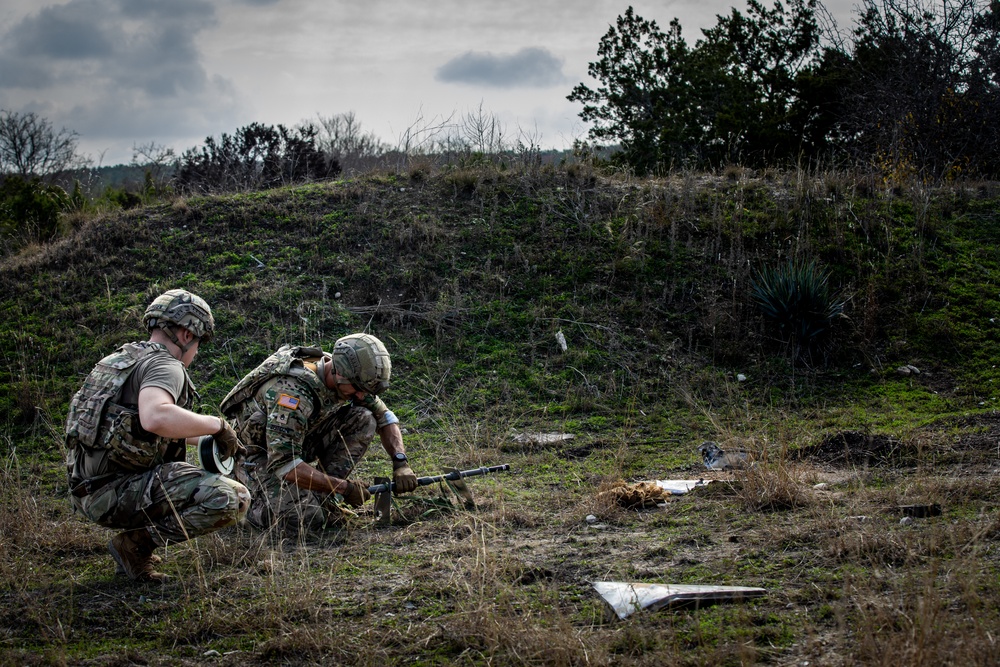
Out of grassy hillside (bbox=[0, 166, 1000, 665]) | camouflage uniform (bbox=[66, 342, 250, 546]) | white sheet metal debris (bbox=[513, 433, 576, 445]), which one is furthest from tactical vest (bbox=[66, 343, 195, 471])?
white sheet metal debris (bbox=[513, 433, 576, 445])

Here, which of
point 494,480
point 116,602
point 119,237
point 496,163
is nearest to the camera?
point 116,602

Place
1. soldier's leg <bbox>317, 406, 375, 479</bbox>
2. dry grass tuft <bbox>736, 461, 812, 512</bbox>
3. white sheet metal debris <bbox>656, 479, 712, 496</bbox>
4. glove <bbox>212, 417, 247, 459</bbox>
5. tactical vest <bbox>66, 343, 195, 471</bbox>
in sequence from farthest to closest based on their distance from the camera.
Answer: white sheet metal debris <bbox>656, 479, 712, 496</bbox> → soldier's leg <bbox>317, 406, 375, 479</bbox> → dry grass tuft <bbox>736, 461, 812, 512</bbox> → glove <bbox>212, 417, 247, 459</bbox> → tactical vest <bbox>66, 343, 195, 471</bbox>

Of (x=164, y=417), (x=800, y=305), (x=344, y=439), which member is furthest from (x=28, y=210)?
(x=800, y=305)

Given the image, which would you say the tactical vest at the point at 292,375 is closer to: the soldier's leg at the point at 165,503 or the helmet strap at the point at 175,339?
the helmet strap at the point at 175,339

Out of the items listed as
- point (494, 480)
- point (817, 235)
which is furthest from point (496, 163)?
point (494, 480)

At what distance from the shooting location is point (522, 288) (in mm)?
9594

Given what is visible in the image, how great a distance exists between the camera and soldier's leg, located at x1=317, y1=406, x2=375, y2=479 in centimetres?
525

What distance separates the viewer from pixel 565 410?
7.75m

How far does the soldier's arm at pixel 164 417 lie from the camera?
3766 millimetres

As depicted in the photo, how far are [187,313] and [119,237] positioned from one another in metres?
7.18

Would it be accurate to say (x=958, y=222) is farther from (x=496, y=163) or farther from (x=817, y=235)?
(x=496, y=163)

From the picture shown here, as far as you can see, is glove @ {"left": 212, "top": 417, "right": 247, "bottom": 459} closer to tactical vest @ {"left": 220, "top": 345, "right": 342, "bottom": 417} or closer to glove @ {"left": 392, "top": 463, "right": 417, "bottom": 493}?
tactical vest @ {"left": 220, "top": 345, "right": 342, "bottom": 417}

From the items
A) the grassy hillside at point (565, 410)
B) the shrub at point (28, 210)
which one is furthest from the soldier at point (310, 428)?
the shrub at point (28, 210)

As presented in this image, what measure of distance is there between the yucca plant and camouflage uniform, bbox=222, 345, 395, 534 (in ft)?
15.7
